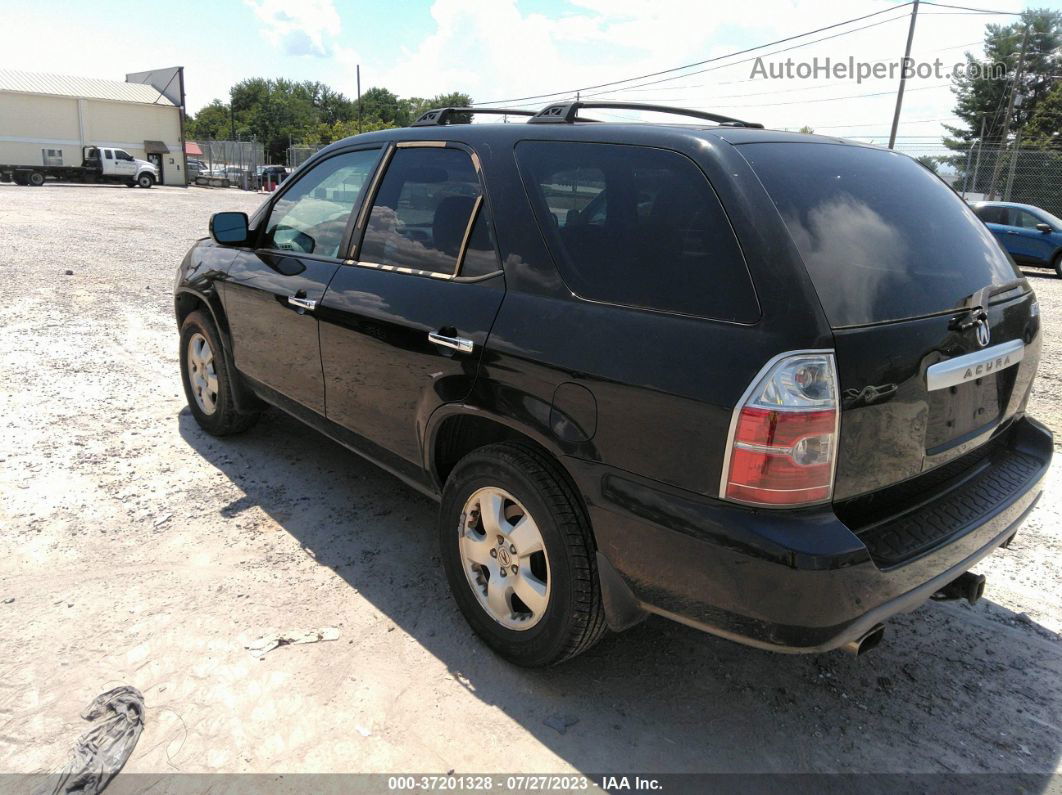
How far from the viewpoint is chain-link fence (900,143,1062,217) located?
19094 mm

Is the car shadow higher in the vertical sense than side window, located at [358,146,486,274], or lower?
lower

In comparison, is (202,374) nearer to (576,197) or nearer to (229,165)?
(576,197)

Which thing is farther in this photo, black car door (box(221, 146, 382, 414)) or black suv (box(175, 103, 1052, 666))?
black car door (box(221, 146, 382, 414))

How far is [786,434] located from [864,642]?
69cm

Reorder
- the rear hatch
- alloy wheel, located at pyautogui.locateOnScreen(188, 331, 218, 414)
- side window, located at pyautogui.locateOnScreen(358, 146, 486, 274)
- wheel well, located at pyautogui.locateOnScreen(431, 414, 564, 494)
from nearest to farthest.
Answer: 1. the rear hatch
2. wheel well, located at pyautogui.locateOnScreen(431, 414, 564, 494)
3. side window, located at pyautogui.locateOnScreen(358, 146, 486, 274)
4. alloy wheel, located at pyautogui.locateOnScreen(188, 331, 218, 414)

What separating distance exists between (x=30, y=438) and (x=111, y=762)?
3080 millimetres

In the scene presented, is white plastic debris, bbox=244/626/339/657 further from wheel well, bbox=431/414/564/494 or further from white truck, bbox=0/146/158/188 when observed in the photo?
white truck, bbox=0/146/158/188

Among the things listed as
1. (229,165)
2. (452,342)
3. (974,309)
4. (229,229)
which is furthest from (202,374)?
(229,165)

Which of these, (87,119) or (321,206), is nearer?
(321,206)

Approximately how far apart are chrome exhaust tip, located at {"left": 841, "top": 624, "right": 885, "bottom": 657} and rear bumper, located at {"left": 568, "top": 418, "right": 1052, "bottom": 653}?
0.06m

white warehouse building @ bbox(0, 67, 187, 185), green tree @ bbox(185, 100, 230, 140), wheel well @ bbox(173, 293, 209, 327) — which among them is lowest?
wheel well @ bbox(173, 293, 209, 327)

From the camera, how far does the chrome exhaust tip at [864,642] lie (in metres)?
2.07

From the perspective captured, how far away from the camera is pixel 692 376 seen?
79.9 inches

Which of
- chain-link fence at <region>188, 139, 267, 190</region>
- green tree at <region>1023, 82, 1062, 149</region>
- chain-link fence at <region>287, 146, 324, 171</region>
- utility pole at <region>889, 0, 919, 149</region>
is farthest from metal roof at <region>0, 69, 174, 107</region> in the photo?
green tree at <region>1023, 82, 1062, 149</region>
